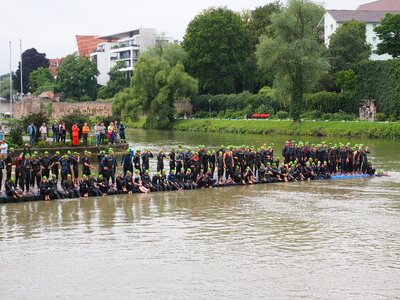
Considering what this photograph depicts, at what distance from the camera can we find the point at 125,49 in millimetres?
144750

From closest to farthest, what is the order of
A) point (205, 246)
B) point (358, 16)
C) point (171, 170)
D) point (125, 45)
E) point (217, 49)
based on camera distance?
point (205, 246) < point (171, 170) < point (217, 49) < point (358, 16) < point (125, 45)

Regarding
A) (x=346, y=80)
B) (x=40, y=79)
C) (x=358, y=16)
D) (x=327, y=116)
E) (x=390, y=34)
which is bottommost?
(x=327, y=116)

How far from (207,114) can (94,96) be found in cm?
4071

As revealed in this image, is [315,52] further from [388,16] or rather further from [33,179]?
[33,179]

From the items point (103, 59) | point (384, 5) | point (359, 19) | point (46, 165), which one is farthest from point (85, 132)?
point (103, 59)

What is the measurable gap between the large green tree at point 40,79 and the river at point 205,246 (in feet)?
375

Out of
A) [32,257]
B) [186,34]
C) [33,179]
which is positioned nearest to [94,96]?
[186,34]

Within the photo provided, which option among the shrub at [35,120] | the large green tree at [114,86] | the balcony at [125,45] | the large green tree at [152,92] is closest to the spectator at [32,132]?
the shrub at [35,120]

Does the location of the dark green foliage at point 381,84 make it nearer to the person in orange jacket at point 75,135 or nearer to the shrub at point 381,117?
the shrub at point 381,117

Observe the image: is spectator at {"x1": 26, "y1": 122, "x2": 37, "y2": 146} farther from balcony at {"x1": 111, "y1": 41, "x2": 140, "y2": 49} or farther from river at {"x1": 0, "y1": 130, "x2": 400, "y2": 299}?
balcony at {"x1": 111, "y1": 41, "x2": 140, "y2": 49}

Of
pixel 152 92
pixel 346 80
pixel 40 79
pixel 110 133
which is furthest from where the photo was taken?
pixel 40 79

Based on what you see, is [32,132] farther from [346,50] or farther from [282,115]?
[346,50]

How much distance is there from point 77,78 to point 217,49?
3777 cm

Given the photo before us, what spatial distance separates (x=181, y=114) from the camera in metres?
94.4
